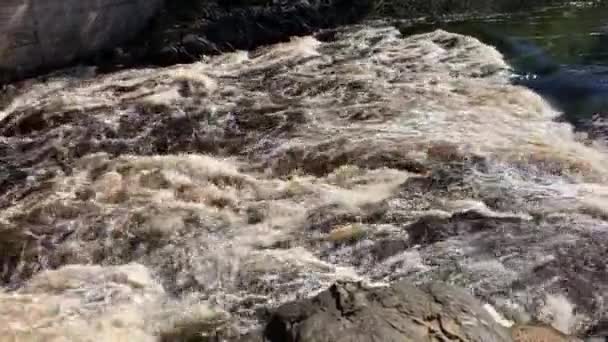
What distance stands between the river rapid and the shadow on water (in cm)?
29

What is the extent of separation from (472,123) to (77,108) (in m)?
4.47

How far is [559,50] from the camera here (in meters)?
9.02

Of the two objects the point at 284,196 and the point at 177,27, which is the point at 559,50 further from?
the point at 177,27

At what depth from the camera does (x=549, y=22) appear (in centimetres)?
1030

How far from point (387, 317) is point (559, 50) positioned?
660 cm

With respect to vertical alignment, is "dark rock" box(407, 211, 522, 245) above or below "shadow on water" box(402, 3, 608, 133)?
below

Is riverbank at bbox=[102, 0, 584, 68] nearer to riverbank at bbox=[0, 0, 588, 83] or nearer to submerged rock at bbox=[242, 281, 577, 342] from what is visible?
riverbank at bbox=[0, 0, 588, 83]

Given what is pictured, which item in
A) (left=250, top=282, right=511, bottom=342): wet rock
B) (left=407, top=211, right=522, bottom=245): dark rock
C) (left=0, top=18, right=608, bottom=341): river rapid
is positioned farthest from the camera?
(left=407, top=211, right=522, bottom=245): dark rock

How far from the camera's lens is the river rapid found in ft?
14.8

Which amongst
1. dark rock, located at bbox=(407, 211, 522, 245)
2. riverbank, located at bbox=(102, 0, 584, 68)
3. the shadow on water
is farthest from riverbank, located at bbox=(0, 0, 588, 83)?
dark rock, located at bbox=(407, 211, 522, 245)

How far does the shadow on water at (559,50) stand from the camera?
7496 mm

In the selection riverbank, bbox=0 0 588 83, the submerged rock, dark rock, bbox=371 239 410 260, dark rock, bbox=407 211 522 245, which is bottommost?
dark rock, bbox=371 239 410 260

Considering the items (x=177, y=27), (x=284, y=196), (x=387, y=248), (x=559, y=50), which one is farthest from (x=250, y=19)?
(x=387, y=248)

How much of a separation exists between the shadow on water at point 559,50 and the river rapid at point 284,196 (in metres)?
0.29
